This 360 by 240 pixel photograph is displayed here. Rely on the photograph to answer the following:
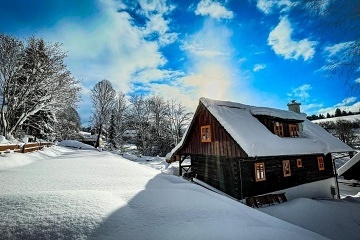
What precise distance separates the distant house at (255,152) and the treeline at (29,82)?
41.1ft

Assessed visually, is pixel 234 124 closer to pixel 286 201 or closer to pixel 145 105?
pixel 286 201

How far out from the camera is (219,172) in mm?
13750

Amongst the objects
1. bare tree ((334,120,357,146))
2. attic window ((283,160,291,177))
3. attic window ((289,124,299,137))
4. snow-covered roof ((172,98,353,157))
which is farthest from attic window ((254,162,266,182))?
bare tree ((334,120,357,146))

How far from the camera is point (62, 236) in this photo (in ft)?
9.15

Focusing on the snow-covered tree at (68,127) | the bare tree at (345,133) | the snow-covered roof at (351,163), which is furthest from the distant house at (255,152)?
the bare tree at (345,133)

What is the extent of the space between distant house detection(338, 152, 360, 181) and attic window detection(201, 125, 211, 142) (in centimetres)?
1570

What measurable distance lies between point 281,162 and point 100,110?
1132 inches

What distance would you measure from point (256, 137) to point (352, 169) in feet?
49.1

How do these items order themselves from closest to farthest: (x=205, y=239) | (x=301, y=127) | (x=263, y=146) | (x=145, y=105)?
1. (x=205, y=239)
2. (x=263, y=146)
3. (x=301, y=127)
4. (x=145, y=105)

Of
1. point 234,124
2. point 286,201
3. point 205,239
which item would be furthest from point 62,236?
point 286,201

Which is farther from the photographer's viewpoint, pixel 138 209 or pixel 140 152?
pixel 140 152

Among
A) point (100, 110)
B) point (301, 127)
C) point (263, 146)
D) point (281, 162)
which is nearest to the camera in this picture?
point (263, 146)

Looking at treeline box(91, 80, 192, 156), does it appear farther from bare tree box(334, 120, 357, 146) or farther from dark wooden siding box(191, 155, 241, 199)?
bare tree box(334, 120, 357, 146)

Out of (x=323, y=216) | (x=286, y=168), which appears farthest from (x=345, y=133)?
(x=323, y=216)
